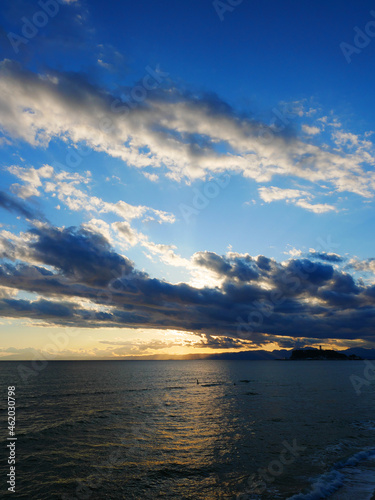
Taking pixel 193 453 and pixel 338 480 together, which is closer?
pixel 338 480

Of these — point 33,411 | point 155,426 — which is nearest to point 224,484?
point 155,426

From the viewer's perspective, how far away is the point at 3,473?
24.5 m

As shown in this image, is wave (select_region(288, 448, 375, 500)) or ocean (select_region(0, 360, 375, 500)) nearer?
wave (select_region(288, 448, 375, 500))

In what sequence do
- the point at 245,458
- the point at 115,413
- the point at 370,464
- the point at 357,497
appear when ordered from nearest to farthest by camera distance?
1. the point at 357,497
2. the point at 370,464
3. the point at 245,458
4. the point at 115,413

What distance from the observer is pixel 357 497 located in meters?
19.2

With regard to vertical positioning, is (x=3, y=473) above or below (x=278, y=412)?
above

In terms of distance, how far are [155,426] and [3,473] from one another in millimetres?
20898

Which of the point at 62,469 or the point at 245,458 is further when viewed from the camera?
the point at 245,458

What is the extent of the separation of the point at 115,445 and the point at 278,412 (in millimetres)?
30773

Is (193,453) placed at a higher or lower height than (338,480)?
lower

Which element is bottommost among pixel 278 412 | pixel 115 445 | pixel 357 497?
pixel 278 412

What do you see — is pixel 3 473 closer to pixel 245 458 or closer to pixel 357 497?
pixel 245 458

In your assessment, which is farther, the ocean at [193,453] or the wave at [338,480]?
the ocean at [193,453]

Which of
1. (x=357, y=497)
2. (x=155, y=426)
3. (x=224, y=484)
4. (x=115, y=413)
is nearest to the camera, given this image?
(x=357, y=497)
